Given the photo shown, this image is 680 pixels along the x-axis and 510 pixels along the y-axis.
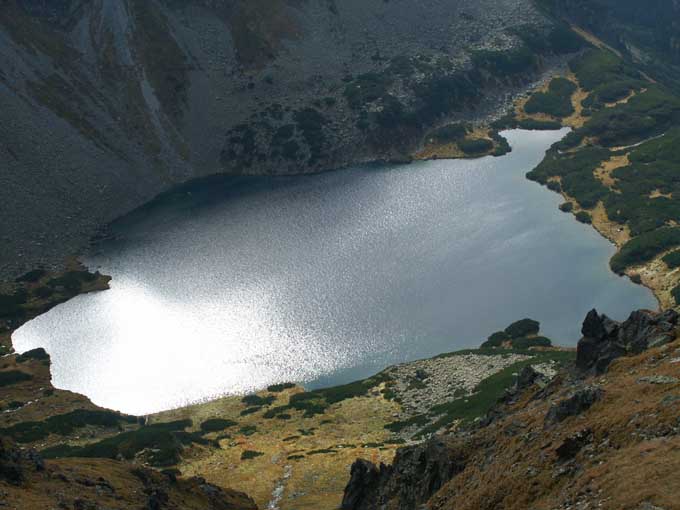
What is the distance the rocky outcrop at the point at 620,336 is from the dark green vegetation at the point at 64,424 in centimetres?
4825

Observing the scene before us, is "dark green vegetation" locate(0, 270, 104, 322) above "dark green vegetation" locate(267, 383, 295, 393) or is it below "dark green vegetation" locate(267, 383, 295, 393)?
above

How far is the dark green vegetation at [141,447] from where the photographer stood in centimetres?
6072

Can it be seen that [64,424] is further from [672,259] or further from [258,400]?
[672,259]

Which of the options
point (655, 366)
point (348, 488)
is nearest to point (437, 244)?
point (348, 488)

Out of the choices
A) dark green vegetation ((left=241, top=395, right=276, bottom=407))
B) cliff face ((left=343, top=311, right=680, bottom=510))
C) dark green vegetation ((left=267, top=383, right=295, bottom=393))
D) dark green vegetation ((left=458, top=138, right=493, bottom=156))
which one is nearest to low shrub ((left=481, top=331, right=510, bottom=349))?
dark green vegetation ((left=267, top=383, right=295, bottom=393))

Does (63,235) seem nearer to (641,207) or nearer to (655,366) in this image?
(641,207)

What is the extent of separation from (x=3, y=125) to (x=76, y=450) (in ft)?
263

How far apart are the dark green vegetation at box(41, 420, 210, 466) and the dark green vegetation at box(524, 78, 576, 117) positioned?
112 metres

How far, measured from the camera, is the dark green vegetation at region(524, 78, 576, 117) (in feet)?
510

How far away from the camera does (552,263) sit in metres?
97.9

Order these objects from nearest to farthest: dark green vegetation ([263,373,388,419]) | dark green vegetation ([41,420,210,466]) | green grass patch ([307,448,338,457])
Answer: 1. green grass patch ([307,448,338,457])
2. dark green vegetation ([41,420,210,466])
3. dark green vegetation ([263,373,388,419])

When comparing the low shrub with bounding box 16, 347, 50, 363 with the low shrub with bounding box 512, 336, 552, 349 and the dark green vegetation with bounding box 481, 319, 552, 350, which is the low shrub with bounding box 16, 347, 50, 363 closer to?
the dark green vegetation with bounding box 481, 319, 552, 350

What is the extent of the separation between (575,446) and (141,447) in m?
42.6

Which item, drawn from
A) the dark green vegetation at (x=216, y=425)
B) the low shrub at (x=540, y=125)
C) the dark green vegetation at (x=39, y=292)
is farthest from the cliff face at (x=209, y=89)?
the dark green vegetation at (x=216, y=425)
